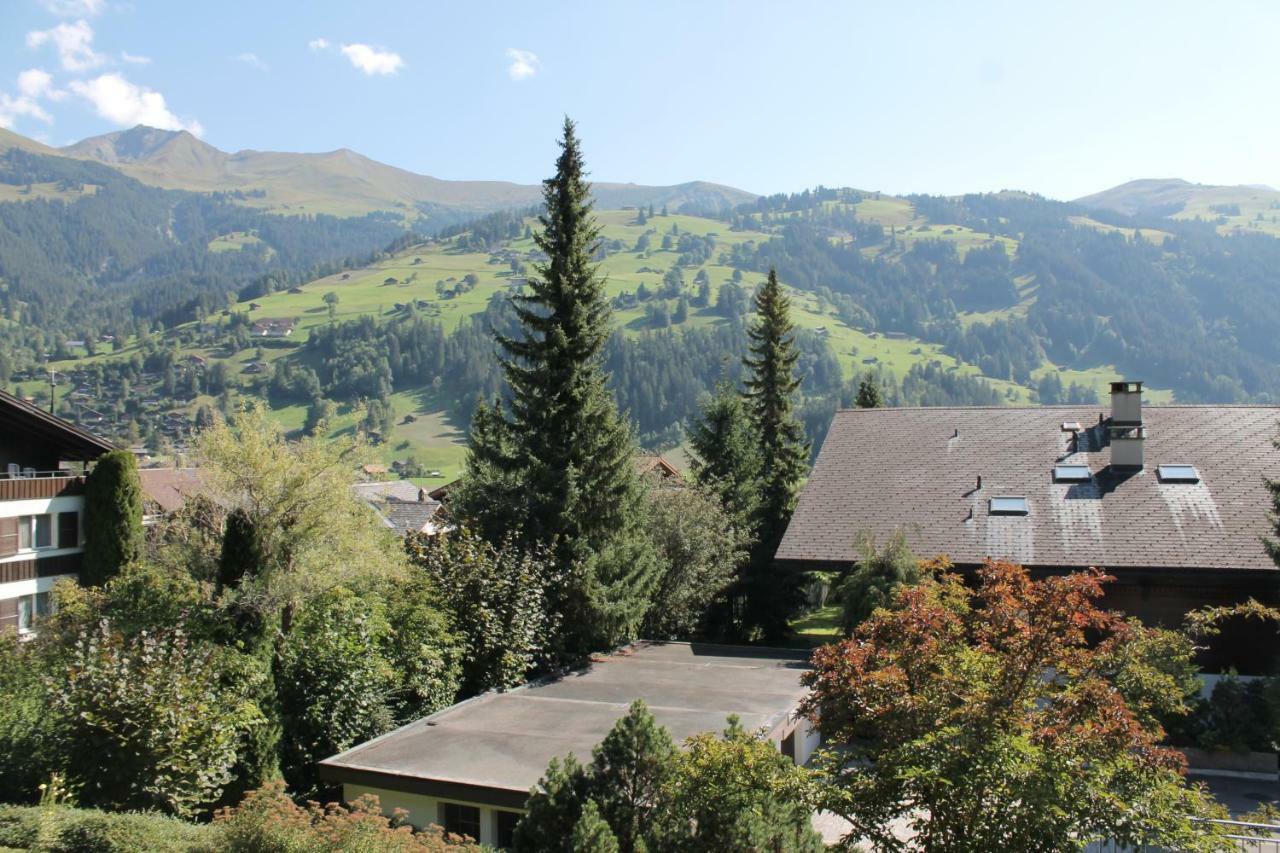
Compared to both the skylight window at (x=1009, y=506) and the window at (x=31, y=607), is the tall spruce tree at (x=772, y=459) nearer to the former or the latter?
the skylight window at (x=1009, y=506)

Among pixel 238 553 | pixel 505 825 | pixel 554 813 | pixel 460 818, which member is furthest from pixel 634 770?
pixel 238 553

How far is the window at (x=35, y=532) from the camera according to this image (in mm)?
29978

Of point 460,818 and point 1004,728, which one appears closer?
point 1004,728

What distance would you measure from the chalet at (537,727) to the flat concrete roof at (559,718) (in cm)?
2

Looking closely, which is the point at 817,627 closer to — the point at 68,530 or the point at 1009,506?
the point at 1009,506

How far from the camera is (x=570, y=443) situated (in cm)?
2288

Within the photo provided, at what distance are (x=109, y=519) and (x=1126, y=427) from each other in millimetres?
30305

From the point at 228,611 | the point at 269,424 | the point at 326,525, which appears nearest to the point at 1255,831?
the point at 228,611

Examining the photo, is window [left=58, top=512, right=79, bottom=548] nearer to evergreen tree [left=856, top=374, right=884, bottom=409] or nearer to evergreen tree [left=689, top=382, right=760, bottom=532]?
evergreen tree [left=689, top=382, right=760, bottom=532]

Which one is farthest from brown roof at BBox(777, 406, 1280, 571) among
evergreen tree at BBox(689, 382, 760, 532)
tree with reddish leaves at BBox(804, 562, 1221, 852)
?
tree with reddish leaves at BBox(804, 562, 1221, 852)

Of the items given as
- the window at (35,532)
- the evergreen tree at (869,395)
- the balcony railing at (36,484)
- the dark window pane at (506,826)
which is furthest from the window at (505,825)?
the evergreen tree at (869,395)

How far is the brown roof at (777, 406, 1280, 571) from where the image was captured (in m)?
22.2

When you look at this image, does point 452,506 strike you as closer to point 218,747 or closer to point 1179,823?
point 218,747

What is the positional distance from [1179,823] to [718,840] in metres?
3.71
